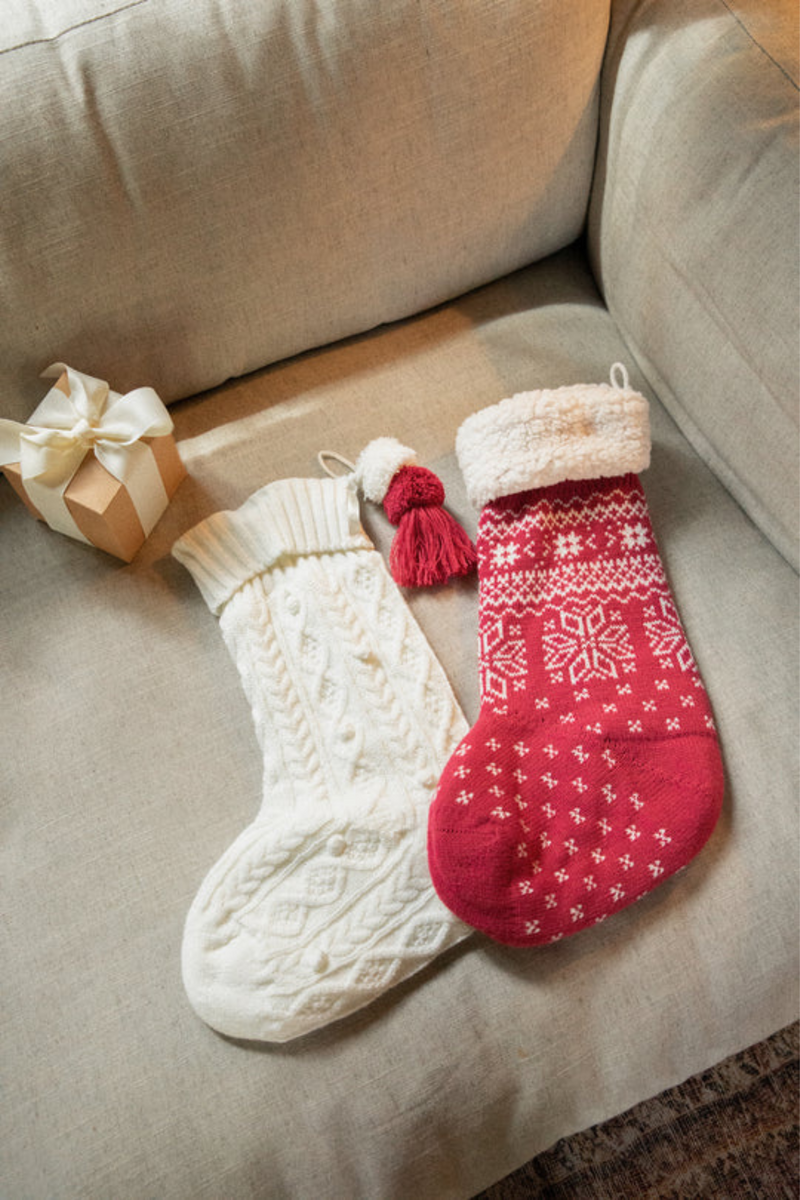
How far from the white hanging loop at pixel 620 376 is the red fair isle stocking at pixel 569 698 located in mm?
74

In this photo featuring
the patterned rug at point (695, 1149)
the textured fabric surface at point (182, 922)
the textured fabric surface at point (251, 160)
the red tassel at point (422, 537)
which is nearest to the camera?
the textured fabric surface at point (182, 922)

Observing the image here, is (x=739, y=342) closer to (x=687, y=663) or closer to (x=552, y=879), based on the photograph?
(x=687, y=663)

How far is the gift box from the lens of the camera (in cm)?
88

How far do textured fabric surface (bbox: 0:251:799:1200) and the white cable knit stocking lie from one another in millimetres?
33

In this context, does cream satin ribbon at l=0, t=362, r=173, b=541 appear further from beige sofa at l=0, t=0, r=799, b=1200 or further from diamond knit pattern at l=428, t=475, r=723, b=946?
diamond knit pattern at l=428, t=475, r=723, b=946

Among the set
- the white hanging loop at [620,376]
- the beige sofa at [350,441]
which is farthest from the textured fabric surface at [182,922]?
the white hanging loop at [620,376]

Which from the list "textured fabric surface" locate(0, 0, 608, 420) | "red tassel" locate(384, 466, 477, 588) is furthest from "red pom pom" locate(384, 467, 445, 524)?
"textured fabric surface" locate(0, 0, 608, 420)

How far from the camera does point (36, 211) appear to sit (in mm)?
846

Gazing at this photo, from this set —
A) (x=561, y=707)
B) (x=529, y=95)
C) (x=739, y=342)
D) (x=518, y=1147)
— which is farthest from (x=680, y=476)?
(x=518, y=1147)

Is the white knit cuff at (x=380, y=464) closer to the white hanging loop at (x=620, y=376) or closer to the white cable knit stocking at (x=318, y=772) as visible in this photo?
the white cable knit stocking at (x=318, y=772)

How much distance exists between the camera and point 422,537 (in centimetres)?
95

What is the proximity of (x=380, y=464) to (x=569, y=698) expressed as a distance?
12.5 inches

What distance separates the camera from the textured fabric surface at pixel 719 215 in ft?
2.81

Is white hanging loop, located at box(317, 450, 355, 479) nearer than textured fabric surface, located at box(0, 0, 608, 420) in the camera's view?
No
